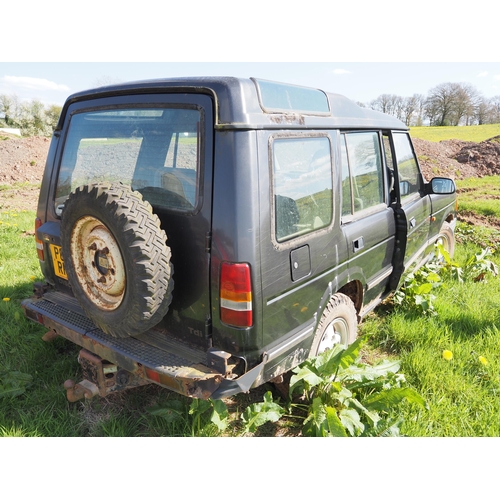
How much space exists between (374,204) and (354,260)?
694mm

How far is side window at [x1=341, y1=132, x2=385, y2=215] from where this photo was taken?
3.10 metres

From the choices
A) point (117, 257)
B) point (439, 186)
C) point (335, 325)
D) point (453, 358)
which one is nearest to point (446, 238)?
point (439, 186)

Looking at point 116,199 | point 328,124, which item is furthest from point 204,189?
point 328,124

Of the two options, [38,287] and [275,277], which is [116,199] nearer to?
[275,277]

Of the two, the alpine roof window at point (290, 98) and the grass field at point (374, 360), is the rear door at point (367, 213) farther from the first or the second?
the grass field at point (374, 360)

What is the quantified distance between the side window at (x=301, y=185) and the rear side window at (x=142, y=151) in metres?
0.47

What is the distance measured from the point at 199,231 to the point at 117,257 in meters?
0.47

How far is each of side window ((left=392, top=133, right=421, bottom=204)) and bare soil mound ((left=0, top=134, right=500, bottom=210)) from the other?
38.5ft

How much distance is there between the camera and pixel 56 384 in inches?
126

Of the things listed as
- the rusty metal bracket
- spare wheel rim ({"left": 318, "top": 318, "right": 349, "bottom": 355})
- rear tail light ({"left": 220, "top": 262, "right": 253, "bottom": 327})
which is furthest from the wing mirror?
the rusty metal bracket

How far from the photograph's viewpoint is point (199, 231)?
222 centimetres

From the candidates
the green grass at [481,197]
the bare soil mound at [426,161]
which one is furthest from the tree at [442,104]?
the green grass at [481,197]

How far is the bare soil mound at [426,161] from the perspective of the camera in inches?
630

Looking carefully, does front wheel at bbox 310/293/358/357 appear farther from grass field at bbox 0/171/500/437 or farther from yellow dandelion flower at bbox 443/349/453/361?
yellow dandelion flower at bbox 443/349/453/361
